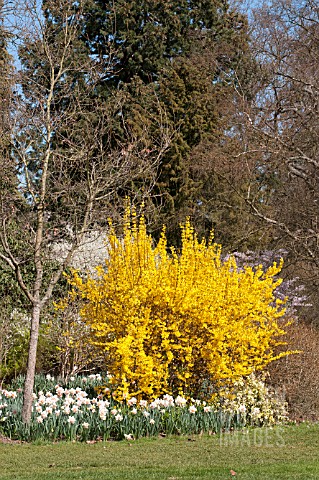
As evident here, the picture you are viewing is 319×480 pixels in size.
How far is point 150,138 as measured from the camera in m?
15.9

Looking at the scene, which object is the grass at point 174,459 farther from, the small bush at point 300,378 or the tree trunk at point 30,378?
the small bush at point 300,378

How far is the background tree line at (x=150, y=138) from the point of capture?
785 centimetres

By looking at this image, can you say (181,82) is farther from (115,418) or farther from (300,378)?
(115,418)

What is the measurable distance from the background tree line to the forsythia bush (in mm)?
713

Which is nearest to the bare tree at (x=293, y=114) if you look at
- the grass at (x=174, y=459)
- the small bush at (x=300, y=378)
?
the small bush at (x=300, y=378)

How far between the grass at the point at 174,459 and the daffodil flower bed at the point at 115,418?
215 millimetres

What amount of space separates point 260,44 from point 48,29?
8.25 metres

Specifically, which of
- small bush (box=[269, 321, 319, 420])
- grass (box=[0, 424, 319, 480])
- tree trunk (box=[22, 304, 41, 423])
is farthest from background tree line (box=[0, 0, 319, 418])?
small bush (box=[269, 321, 319, 420])

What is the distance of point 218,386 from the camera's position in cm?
859

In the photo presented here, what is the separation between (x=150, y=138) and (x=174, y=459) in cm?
1070

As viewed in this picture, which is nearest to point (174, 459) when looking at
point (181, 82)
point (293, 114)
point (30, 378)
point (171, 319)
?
point (30, 378)

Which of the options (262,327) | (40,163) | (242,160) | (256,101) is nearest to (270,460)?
(262,327)

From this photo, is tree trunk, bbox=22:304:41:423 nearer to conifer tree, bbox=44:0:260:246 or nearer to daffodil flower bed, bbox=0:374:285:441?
daffodil flower bed, bbox=0:374:285:441

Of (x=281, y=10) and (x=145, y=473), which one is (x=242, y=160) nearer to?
(x=281, y=10)
